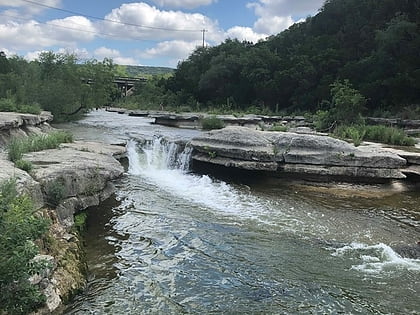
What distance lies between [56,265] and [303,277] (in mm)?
3745

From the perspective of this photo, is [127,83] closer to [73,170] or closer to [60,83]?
[60,83]

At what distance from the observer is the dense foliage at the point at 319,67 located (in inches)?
1299

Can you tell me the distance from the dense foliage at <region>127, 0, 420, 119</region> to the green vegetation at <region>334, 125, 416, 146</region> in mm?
4134

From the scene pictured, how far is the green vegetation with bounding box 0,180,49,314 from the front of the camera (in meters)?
4.48

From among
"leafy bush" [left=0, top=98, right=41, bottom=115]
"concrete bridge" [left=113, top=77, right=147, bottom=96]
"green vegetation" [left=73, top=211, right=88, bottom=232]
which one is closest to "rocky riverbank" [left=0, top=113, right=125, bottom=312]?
"green vegetation" [left=73, top=211, right=88, bottom=232]

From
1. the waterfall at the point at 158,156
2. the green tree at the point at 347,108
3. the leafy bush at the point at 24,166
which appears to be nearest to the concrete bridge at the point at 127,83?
the green tree at the point at 347,108

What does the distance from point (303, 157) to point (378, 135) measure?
21.7ft

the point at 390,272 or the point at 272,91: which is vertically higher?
the point at 272,91

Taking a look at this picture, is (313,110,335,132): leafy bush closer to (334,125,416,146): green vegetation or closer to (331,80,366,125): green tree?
(331,80,366,125): green tree

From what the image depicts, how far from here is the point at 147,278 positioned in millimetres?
6680

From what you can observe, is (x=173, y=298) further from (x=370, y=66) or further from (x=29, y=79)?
(x=370, y=66)

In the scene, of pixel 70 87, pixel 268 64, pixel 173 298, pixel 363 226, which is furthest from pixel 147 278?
pixel 268 64

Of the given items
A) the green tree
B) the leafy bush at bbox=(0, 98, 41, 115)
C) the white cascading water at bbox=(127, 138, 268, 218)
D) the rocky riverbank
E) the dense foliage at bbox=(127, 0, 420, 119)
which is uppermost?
the dense foliage at bbox=(127, 0, 420, 119)

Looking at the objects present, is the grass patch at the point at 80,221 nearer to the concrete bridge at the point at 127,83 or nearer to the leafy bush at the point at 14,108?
the leafy bush at the point at 14,108
